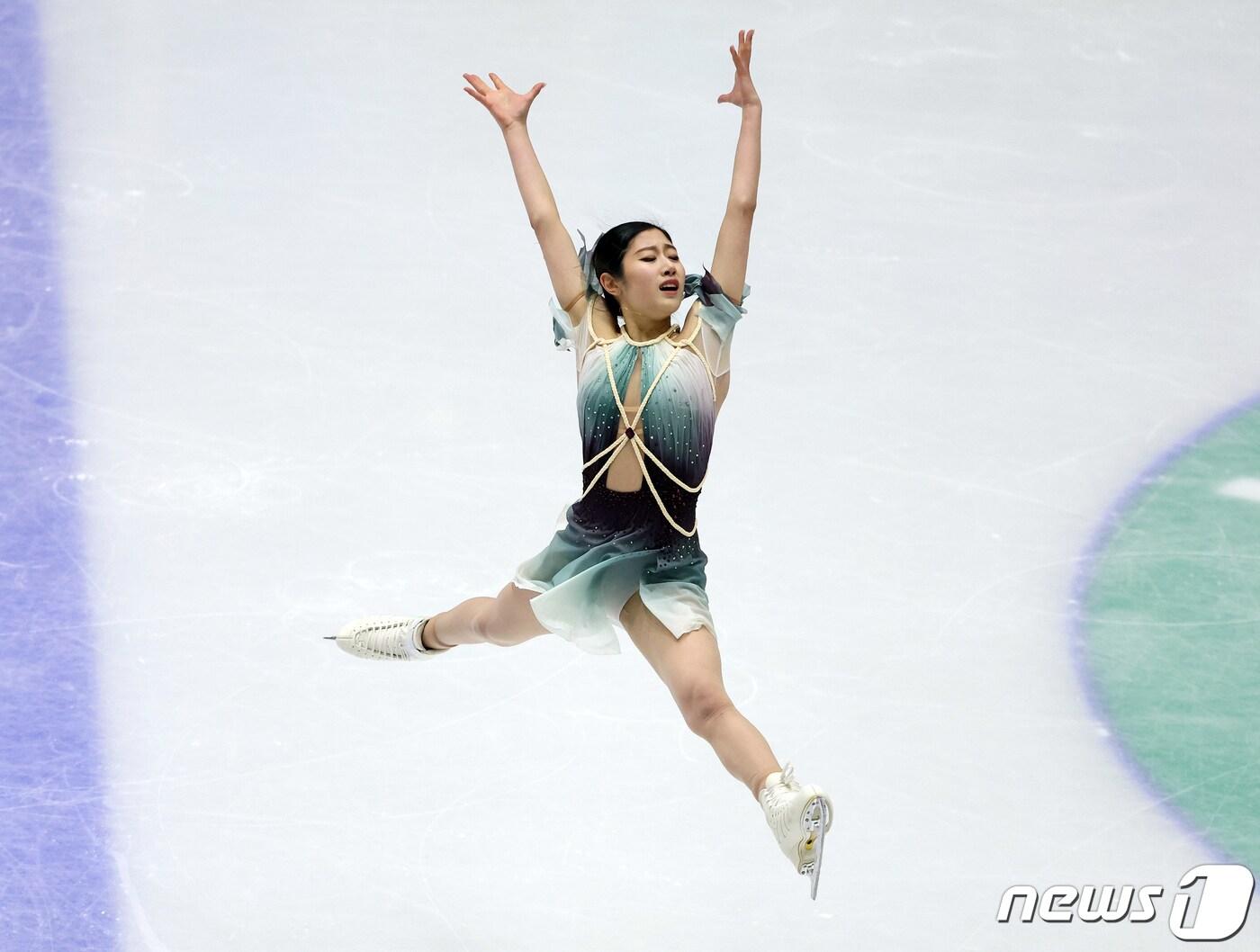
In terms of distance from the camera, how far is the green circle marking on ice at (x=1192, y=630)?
5.40 m

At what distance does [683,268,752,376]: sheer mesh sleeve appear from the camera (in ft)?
15.1

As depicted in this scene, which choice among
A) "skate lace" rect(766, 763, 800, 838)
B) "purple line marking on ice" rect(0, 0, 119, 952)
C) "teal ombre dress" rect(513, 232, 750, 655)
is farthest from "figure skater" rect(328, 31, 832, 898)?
"purple line marking on ice" rect(0, 0, 119, 952)

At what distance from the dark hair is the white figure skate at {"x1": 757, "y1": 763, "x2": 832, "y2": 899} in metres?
1.36

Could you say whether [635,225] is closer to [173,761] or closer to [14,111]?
[173,761]

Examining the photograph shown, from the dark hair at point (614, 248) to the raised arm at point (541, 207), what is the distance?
5cm

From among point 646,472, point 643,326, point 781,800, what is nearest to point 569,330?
point 643,326

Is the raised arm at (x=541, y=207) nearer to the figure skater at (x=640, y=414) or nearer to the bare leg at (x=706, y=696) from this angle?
the figure skater at (x=640, y=414)

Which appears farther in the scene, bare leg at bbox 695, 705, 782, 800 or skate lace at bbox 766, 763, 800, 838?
bare leg at bbox 695, 705, 782, 800

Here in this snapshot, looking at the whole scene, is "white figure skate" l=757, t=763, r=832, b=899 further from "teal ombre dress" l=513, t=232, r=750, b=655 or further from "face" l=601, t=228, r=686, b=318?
"face" l=601, t=228, r=686, b=318

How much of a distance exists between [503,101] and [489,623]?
4.45ft

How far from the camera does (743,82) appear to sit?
15.5ft

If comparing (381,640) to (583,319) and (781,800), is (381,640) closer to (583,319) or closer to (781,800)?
(583,319)

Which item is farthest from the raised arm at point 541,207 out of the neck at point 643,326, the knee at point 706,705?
the knee at point 706,705

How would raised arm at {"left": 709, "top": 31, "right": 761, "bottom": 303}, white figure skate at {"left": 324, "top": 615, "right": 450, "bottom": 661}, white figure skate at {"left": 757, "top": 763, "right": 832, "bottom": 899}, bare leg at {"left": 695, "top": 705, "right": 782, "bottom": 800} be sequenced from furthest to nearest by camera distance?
white figure skate at {"left": 324, "top": 615, "right": 450, "bottom": 661} → raised arm at {"left": 709, "top": 31, "right": 761, "bottom": 303} → bare leg at {"left": 695, "top": 705, "right": 782, "bottom": 800} → white figure skate at {"left": 757, "top": 763, "right": 832, "bottom": 899}
